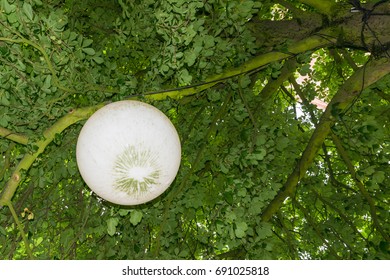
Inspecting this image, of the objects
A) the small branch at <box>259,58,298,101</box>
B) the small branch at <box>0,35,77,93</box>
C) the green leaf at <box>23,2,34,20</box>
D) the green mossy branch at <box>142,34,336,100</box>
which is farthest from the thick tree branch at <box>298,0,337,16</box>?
the green leaf at <box>23,2,34,20</box>

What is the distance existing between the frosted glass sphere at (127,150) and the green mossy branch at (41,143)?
539 millimetres

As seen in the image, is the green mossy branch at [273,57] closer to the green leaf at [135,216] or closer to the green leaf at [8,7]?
the green leaf at [135,216]

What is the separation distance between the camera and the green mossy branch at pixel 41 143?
97.2 inches

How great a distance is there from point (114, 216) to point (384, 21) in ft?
7.04

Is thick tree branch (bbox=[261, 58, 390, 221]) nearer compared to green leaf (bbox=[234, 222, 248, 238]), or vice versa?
green leaf (bbox=[234, 222, 248, 238])

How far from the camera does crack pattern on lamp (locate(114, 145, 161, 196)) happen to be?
1.82 meters

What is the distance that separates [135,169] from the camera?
1.85 metres

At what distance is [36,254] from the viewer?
3498mm

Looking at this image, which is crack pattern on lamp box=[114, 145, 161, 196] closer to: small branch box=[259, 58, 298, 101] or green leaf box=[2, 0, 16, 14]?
green leaf box=[2, 0, 16, 14]

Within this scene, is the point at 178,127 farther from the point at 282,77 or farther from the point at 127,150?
the point at 127,150

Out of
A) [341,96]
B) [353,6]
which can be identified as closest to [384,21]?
[353,6]

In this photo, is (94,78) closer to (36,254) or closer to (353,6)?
(36,254)

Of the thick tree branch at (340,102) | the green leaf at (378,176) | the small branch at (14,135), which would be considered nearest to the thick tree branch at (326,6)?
the thick tree branch at (340,102)

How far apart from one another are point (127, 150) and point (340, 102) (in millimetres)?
2026
